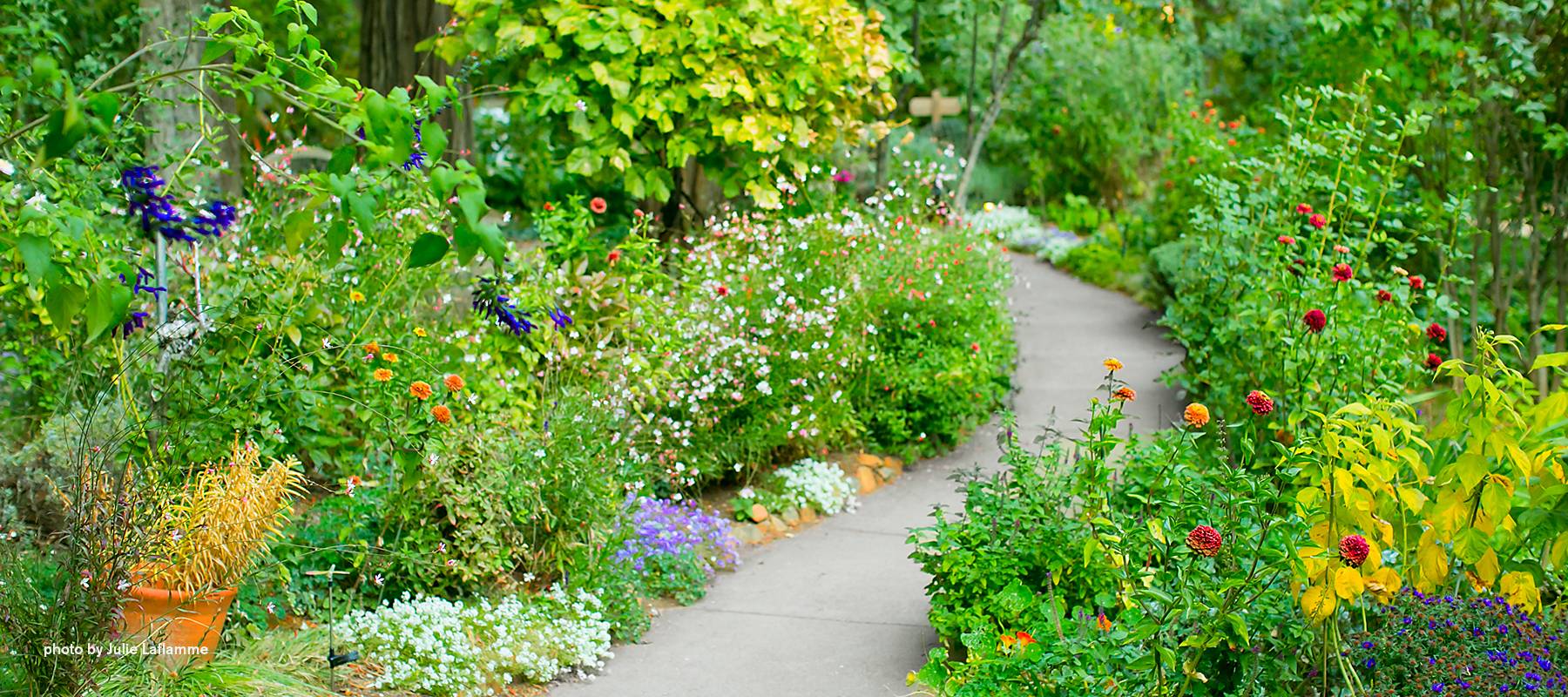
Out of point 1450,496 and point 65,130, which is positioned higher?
point 65,130

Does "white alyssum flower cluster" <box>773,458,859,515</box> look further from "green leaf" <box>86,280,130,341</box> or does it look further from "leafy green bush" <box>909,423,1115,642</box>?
"green leaf" <box>86,280,130,341</box>

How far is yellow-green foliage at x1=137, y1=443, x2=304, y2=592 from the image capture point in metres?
3.43

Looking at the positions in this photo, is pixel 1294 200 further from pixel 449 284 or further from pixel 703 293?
pixel 449 284

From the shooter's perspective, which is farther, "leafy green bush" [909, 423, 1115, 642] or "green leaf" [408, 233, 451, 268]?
"leafy green bush" [909, 423, 1115, 642]

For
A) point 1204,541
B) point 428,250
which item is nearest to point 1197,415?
point 1204,541

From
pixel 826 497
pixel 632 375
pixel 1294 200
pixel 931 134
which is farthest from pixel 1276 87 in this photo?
pixel 632 375

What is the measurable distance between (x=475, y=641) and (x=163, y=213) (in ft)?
5.34

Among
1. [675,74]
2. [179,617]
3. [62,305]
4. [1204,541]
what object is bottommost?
[179,617]

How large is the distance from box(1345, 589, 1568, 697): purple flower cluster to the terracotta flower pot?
2943mm

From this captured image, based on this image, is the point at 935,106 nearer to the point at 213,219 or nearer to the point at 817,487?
the point at 817,487

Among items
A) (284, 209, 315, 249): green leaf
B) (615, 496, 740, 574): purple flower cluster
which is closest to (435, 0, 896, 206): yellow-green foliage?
(615, 496, 740, 574): purple flower cluster

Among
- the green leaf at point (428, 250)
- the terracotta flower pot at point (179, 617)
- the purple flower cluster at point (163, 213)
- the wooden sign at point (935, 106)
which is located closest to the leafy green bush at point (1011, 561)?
the terracotta flower pot at point (179, 617)

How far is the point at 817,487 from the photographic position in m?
5.88

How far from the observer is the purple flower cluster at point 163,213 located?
3.77m
